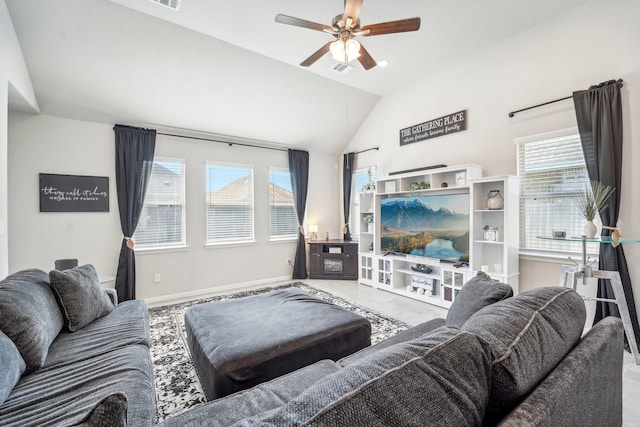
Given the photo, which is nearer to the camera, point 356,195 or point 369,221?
point 369,221

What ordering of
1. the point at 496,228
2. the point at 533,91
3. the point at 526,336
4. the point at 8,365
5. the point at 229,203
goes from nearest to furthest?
the point at 526,336, the point at 8,365, the point at 533,91, the point at 496,228, the point at 229,203

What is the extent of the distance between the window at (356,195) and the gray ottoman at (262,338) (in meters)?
3.42

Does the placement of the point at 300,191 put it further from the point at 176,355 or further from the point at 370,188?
the point at 176,355

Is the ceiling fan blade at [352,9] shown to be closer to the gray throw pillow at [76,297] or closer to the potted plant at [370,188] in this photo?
the gray throw pillow at [76,297]

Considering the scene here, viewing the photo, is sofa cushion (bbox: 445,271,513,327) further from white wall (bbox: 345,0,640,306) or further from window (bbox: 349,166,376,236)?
window (bbox: 349,166,376,236)

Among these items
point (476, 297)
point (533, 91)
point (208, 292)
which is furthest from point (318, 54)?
point (208, 292)

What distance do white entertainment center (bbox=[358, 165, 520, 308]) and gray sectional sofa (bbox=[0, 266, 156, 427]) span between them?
11.4 ft

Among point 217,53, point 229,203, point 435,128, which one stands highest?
point 217,53

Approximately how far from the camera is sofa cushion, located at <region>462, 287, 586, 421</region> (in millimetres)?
747

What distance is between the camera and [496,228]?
11.8 feet

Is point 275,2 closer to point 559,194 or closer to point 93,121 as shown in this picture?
point 93,121

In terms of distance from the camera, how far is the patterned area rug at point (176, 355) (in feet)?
6.48

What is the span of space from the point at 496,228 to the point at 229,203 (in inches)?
161

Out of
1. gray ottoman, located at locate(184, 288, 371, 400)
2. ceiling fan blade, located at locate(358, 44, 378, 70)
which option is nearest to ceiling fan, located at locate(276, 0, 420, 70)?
ceiling fan blade, located at locate(358, 44, 378, 70)
